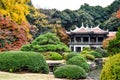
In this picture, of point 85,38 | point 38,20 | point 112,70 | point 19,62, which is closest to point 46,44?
point 19,62

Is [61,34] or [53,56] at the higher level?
[61,34]

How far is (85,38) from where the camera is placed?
224 ft

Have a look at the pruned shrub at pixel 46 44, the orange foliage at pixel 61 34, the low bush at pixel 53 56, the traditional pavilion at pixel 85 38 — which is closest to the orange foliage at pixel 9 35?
the low bush at pixel 53 56

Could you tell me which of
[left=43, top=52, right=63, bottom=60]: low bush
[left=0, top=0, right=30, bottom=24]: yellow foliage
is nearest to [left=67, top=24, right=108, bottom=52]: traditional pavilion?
[left=43, top=52, right=63, bottom=60]: low bush

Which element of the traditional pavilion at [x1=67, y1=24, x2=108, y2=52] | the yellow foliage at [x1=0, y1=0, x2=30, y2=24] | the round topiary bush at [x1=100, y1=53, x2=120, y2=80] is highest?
the yellow foliage at [x1=0, y1=0, x2=30, y2=24]

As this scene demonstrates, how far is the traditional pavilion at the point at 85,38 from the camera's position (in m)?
66.2

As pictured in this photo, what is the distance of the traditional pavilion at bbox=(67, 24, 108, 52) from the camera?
66188mm

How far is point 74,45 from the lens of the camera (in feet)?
221

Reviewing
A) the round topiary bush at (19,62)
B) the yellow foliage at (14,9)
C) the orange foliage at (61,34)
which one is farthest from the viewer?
the orange foliage at (61,34)

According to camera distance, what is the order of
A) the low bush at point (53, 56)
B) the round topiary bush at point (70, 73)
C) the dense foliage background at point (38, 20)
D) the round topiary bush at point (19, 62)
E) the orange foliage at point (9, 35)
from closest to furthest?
1. the round topiary bush at point (70, 73)
2. the round topiary bush at point (19, 62)
3. the orange foliage at point (9, 35)
4. the dense foliage background at point (38, 20)
5. the low bush at point (53, 56)

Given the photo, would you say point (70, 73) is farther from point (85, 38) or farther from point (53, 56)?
point (85, 38)

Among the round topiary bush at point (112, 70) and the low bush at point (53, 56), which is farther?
the low bush at point (53, 56)

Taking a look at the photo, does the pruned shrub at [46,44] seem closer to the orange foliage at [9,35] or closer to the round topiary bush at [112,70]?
the orange foliage at [9,35]

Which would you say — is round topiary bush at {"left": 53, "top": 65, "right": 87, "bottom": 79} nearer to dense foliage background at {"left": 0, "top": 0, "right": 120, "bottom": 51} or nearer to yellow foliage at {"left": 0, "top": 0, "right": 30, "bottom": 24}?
dense foliage background at {"left": 0, "top": 0, "right": 120, "bottom": 51}
